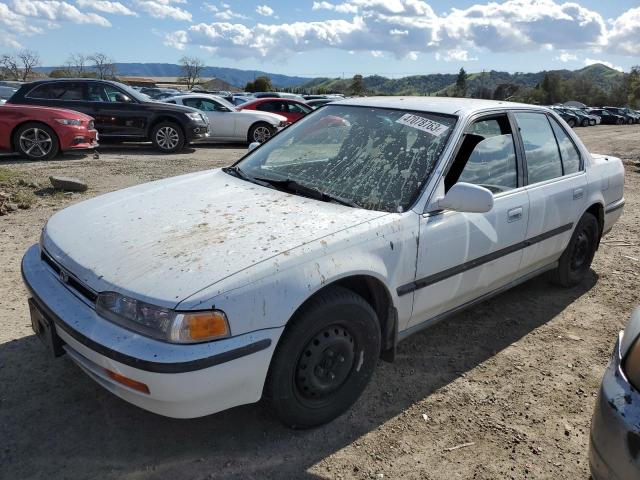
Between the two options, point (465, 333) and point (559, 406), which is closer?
point (559, 406)

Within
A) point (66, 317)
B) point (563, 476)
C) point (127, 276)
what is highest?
point (127, 276)

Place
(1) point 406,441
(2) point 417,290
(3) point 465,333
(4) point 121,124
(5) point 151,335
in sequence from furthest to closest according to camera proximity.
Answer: (4) point 121,124, (3) point 465,333, (2) point 417,290, (1) point 406,441, (5) point 151,335

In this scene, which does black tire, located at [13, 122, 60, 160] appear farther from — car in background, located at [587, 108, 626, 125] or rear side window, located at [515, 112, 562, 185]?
car in background, located at [587, 108, 626, 125]

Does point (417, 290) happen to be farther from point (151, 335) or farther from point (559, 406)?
point (151, 335)

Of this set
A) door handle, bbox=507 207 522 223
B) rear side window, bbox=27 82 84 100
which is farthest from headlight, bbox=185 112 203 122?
door handle, bbox=507 207 522 223

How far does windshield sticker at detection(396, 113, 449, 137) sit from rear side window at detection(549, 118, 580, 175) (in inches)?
56.1

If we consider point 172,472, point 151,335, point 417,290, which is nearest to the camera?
point 151,335

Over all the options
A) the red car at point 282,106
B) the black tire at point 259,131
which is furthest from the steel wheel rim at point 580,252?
the red car at point 282,106

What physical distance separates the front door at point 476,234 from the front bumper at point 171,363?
1041 mm

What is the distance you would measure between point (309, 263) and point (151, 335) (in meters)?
0.71

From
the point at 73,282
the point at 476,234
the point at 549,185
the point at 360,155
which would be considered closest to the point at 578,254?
the point at 549,185

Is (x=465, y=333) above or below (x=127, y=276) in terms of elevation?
below

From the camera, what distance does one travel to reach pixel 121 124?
11047mm

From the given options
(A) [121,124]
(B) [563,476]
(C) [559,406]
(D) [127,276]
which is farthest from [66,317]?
(A) [121,124]
